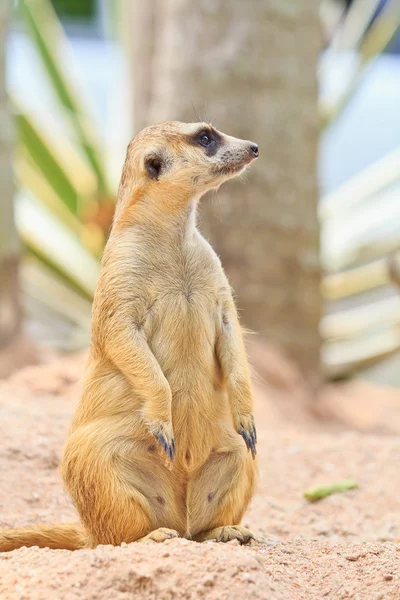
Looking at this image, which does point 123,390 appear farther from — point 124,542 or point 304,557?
point 304,557

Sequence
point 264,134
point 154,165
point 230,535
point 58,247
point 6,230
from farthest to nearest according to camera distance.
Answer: point 58,247
point 264,134
point 6,230
point 154,165
point 230,535

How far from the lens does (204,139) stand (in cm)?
251

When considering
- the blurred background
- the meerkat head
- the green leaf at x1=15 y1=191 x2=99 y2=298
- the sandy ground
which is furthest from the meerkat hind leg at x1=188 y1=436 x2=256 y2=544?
the green leaf at x1=15 y1=191 x2=99 y2=298

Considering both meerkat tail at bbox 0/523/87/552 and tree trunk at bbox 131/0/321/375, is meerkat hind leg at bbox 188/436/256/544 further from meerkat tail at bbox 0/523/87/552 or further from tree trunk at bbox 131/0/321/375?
tree trunk at bbox 131/0/321/375

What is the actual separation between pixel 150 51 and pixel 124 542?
515cm

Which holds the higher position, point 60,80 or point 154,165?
point 60,80

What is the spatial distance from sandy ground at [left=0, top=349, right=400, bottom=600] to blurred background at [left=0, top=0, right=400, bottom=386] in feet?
1.51

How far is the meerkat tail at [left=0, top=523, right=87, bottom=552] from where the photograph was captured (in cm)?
234

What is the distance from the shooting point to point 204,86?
17.5ft

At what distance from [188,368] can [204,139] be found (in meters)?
0.68

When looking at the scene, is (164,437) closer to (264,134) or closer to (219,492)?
(219,492)

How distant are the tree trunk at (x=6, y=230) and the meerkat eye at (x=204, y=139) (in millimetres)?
2776

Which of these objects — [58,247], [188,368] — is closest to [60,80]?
[58,247]

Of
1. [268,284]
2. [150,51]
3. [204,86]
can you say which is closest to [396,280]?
[268,284]
